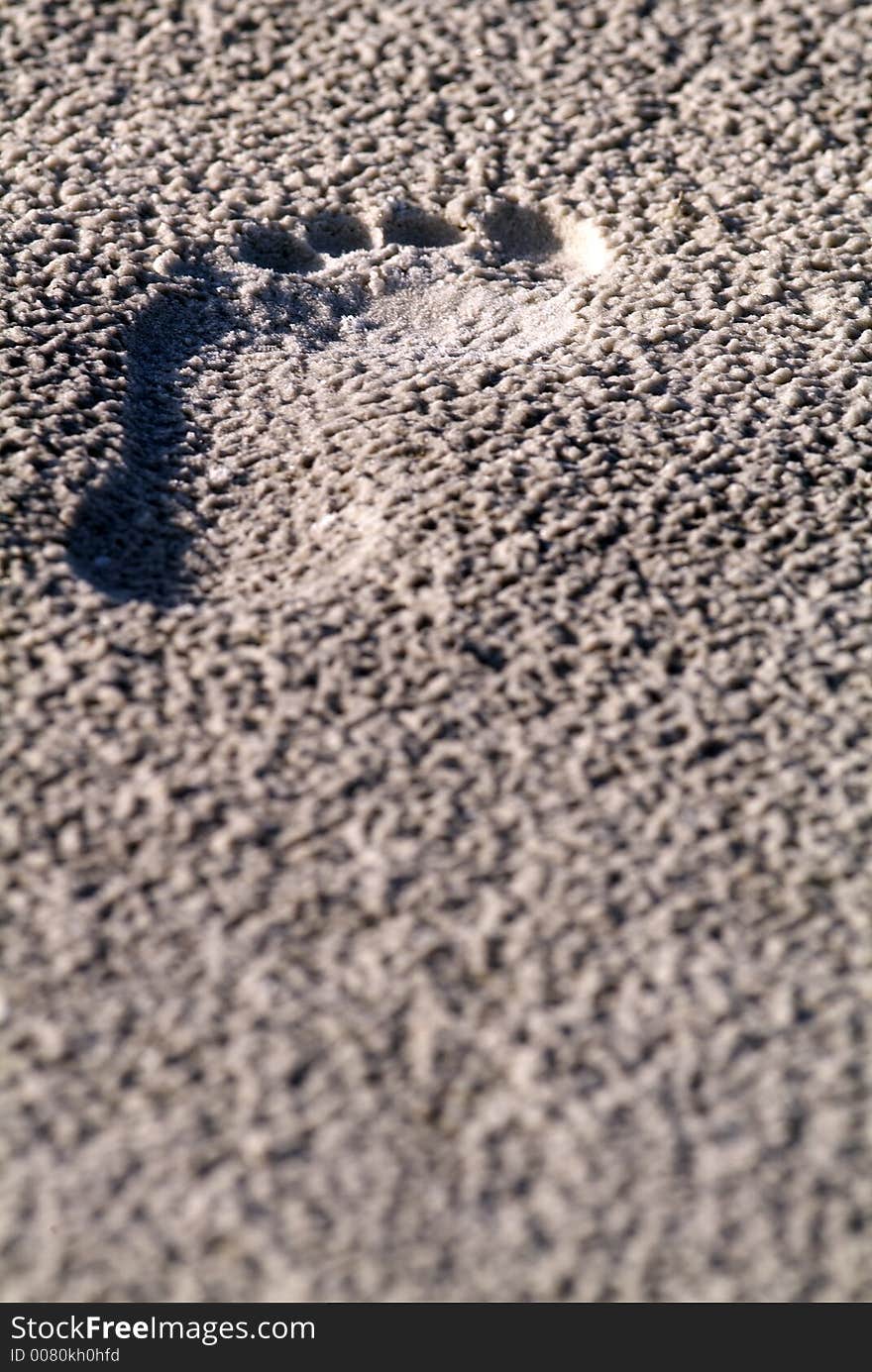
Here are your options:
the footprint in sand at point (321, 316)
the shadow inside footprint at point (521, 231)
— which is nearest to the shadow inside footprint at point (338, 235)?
the footprint in sand at point (321, 316)

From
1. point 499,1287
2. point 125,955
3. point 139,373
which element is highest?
point 139,373

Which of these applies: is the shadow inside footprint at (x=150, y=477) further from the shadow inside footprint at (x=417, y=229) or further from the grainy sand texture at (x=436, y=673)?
the shadow inside footprint at (x=417, y=229)

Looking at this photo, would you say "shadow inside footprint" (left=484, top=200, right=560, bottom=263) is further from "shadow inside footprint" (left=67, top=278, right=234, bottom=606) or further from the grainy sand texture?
"shadow inside footprint" (left=67, top=278, right=234, bottom=606)

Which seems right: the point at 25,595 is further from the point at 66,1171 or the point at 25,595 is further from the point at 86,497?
the point at 66,1171

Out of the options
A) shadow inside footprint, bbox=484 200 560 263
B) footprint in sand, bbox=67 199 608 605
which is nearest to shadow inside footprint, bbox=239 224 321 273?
footprint in sand, bbox=67 199 608 605

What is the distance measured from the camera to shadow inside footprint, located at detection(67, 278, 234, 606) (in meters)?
0.89

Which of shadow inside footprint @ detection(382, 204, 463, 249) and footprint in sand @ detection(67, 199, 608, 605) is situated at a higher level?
shadow inside footprint @ detection(382, 204, 463, 249)

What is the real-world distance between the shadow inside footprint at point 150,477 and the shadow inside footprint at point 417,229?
6.7 inches

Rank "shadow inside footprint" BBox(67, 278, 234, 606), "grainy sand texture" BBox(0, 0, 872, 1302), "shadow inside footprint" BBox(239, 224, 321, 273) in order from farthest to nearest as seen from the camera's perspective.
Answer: "shadow inside footprint" BBox(239, 224, 321, 273) → "shadow inside footprint" BBox(67, 278, 234, 606) → "grainy sand texture" BBox(0, 0, 872, 1302)

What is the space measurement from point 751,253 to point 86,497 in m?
0.56

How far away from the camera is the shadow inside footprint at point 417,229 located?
1.15 m

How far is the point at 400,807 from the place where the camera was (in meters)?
0.76

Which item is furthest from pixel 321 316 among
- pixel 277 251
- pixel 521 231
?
pixel 521 231

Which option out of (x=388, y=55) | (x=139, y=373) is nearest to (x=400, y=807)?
(x=139, y=373)
